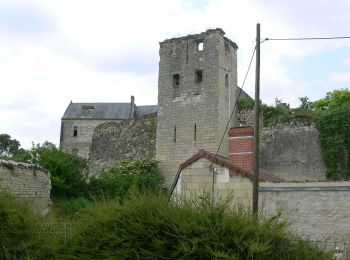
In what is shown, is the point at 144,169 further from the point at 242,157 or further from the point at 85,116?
the point at 85,116

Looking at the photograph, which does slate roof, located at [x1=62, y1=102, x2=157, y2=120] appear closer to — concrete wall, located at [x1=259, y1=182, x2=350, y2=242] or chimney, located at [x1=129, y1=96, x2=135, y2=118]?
chimney, located at [x1=129, y1=96, x2=135, y2=118]

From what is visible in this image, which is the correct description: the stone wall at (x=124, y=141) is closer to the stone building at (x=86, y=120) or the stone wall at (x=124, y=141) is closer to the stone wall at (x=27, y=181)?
the stone wall at (x=27, y=181)

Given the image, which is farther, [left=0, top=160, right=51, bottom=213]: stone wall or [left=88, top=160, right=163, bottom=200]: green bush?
[left=88, top=160, right=163, bottom=200]: green bush

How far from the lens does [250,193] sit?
12133mm

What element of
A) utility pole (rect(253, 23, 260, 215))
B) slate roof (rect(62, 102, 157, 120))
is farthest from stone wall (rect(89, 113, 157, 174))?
slate roof (rect(62, 102, 157, 120))

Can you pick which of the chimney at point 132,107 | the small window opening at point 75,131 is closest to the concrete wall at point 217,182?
the chimney at point 132,107

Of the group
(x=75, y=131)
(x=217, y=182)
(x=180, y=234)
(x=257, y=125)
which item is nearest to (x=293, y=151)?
(x=217, y=182)

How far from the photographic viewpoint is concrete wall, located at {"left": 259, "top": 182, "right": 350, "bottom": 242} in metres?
11.5

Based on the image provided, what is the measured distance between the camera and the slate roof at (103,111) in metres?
58.8

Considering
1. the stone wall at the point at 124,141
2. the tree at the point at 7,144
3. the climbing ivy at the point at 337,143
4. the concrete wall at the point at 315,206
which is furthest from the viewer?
the tree at the point at 7,144

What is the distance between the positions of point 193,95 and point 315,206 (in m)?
16.3

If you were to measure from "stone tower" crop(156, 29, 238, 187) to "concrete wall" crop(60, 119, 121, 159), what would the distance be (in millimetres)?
30701

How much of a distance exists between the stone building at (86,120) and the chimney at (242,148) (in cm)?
4381

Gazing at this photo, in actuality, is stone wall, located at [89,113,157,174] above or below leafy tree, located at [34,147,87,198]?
above
